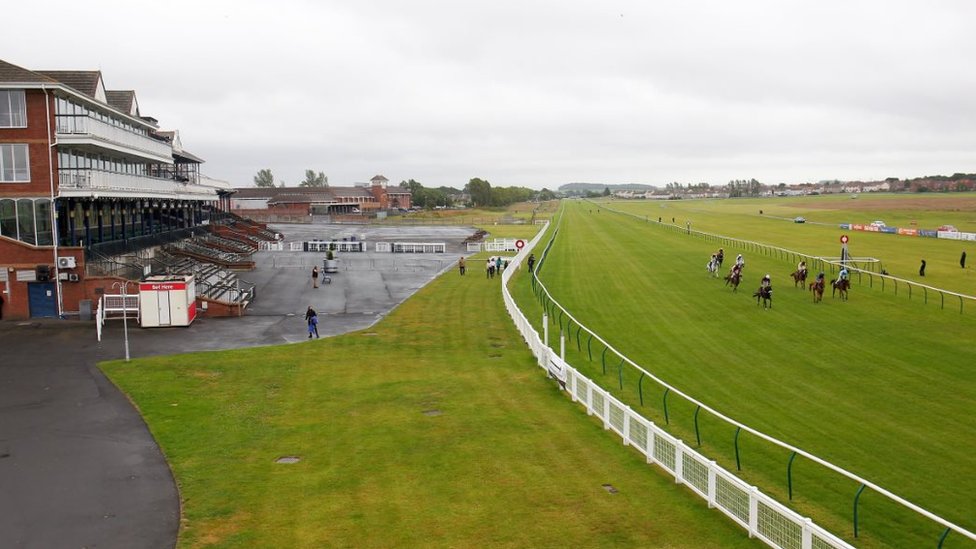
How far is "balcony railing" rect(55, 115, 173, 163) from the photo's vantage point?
3472cm

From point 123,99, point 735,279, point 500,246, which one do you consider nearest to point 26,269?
point 123,99

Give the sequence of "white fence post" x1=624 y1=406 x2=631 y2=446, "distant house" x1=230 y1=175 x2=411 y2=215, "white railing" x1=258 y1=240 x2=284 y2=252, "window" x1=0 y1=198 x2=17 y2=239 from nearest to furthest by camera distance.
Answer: "white fence post" x1=624 y1=406 x2=631 y2=446 < "window" x1=0 y1=198 x2=17 y2=239 < "white railing" x1=258 y1=240 x2=284 y2=252 < "distant house" x1=230 y1=175 x2=411 y2=215

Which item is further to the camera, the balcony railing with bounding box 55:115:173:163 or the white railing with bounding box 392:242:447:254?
the white railing with bounding box 392:242:447:254

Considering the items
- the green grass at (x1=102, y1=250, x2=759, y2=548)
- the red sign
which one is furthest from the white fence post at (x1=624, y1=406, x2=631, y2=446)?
the red sign

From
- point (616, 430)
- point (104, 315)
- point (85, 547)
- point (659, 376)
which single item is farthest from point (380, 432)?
point (104, 315)

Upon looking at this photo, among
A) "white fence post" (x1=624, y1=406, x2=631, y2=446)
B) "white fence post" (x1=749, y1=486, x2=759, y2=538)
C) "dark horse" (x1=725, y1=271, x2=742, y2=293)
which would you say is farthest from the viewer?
"dark horse" (x1=725, y1=271, x2=742, y2=293)

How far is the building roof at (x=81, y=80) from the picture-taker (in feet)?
139

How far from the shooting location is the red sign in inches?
1224

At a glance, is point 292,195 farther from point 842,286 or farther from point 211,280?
point 842,286

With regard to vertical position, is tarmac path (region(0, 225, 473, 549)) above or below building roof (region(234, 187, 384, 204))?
below

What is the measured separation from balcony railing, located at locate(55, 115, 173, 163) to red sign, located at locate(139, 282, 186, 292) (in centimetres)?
862

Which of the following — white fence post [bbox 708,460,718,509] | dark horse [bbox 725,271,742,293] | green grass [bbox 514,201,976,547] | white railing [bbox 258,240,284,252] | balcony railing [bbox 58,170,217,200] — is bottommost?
green grass [bbox 514,201,976,547]

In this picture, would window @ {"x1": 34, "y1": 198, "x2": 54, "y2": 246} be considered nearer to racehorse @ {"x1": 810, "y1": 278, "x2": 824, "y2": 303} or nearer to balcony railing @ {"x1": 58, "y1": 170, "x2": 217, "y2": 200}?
balcony railing @ {"x1": 58, "y1": 170, "x2": 217, "y2": 200}

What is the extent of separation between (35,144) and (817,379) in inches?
1316
